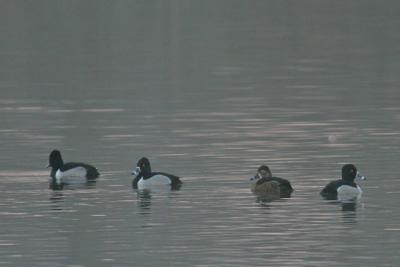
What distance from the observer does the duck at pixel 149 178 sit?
3459 centimetres

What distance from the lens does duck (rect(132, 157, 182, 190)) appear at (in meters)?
34.6

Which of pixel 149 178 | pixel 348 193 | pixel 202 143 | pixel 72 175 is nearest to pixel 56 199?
pixel 149 178

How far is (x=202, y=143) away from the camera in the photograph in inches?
1631

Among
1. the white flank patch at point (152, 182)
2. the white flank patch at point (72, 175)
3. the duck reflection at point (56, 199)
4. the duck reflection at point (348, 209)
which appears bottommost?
the duck reflection at point (348, 209)

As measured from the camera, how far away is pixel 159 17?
361 feet

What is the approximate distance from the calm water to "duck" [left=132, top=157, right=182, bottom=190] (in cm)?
33

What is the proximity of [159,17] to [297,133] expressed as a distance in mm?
67480

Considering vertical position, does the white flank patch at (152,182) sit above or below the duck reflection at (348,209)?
above

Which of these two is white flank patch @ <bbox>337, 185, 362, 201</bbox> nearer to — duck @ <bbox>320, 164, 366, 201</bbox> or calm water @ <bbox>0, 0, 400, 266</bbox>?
duck @ <bbox>320, 164, 366, 201</bbox>

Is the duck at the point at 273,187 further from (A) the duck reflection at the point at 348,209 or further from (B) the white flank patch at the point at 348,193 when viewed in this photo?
(A) the duck reflection at the point at 348,209

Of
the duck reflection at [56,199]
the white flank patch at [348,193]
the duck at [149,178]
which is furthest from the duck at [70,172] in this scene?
the white flank patch at [348,193]

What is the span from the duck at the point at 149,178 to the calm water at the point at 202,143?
33cm

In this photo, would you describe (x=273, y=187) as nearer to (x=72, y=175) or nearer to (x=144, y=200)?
(x=144, y=200)

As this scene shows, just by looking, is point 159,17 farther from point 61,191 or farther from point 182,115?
point 61,191
